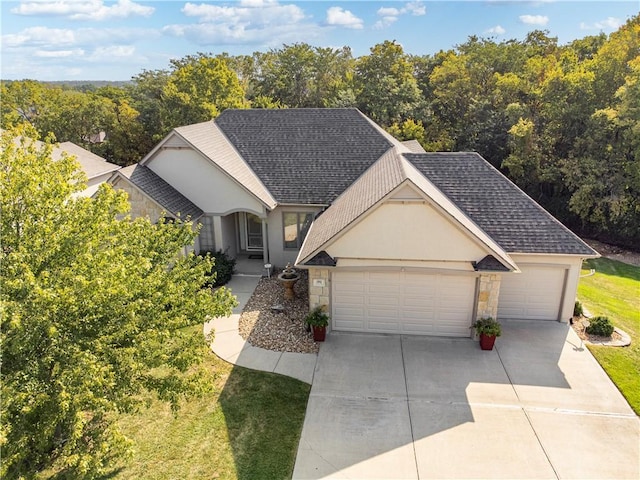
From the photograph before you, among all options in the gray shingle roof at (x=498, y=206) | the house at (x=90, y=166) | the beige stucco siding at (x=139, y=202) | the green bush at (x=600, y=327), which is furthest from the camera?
the house at (x=90, y=166)

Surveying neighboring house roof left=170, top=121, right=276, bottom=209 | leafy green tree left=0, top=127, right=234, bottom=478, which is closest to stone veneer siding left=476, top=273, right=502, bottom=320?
leafy green tree left=0, top=127, right=234, bottom=478

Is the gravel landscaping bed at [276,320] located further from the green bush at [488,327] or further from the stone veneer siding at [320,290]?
the green bush at [488,327]

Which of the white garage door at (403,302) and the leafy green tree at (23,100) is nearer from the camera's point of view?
the white garage door at (403,302)

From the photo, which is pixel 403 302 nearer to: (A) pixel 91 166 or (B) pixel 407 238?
(B) pixel 407 238

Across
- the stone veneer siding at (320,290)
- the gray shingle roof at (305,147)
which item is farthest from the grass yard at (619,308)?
the gray shingle roof at (305,147)

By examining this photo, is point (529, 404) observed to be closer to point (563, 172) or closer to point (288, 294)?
point (288, 294)

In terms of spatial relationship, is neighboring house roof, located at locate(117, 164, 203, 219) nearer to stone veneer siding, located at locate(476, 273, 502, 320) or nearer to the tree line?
the tree line

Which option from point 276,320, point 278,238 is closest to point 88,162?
point 278,238
